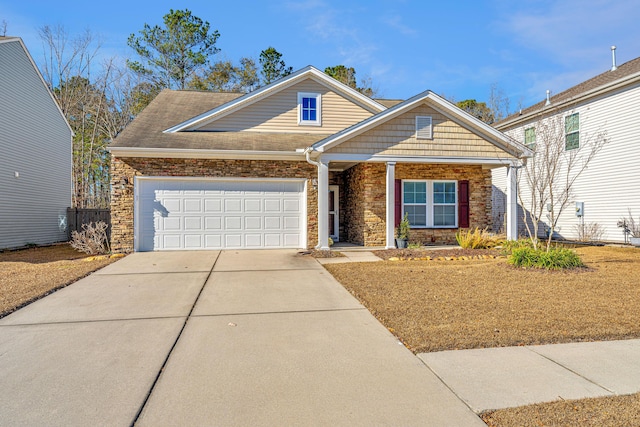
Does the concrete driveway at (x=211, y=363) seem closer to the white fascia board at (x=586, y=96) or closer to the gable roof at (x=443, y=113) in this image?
the gable roof at (x=443, y=113)

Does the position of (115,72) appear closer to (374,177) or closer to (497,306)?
(374,177)

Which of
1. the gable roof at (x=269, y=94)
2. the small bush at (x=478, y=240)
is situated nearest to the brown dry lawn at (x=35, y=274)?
the gable roof at (x=269, y=94)

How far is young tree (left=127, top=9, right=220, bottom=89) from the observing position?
2536 centimetres

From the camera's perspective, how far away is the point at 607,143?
1326 centimetres

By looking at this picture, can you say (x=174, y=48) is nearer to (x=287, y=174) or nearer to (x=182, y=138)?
(x=182, y=138)

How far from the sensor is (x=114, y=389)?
3266mm

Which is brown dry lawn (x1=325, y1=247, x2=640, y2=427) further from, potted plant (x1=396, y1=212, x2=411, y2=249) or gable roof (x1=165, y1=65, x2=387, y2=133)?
gable roof (x1=165, y1=65, x2=387, y2=133)

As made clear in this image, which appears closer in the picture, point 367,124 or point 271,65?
point 367,124

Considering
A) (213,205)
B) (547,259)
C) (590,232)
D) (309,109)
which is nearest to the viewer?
(547,259)

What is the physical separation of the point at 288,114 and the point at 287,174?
2757mm

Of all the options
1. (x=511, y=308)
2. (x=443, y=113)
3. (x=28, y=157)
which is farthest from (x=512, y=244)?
(x=28, y=157)

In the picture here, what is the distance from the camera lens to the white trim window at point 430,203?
1299cm

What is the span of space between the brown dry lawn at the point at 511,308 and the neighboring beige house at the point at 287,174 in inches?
142

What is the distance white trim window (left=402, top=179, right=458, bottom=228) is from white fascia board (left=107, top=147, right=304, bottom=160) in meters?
3.98
